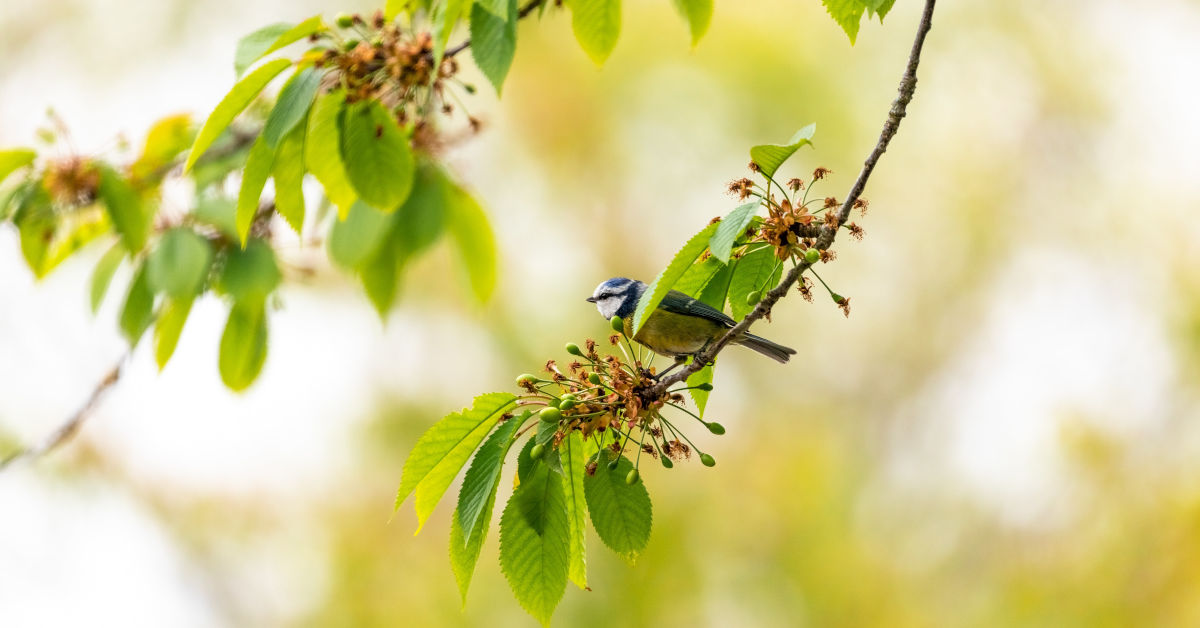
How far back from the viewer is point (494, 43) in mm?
2174

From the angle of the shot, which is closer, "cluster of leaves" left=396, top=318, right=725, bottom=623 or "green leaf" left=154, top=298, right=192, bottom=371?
"cluster of leaves" left=396, top=318, right=725, bottom=623

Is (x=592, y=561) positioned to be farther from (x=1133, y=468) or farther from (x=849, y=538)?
(x=1133, y=468)

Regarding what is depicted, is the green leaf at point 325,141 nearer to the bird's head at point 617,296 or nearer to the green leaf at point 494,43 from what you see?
the green leaf at point 494,43

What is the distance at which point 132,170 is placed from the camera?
353cm

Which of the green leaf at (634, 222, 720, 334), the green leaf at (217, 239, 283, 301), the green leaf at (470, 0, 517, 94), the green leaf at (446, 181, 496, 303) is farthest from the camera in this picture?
the green leaf at (446, 181, 496, 303)

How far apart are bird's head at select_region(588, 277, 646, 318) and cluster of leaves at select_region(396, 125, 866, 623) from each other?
1.97 metres

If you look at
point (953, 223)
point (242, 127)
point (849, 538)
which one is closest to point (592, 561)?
point (849, 538)

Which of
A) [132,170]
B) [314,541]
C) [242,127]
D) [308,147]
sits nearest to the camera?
Answer: [308,147]

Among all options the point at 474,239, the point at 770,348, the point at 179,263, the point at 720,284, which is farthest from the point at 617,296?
the point at 720,284

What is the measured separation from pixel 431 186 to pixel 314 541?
7.48m

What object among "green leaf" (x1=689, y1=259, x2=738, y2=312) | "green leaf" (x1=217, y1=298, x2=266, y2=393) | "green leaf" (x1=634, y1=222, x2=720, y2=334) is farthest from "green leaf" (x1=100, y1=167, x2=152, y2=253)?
"green leaf" (x1=634, y1=222, x2=720, y2=334)

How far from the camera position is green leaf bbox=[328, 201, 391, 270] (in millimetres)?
3215

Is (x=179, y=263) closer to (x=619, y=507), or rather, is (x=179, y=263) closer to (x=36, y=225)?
(x=36, y=225)

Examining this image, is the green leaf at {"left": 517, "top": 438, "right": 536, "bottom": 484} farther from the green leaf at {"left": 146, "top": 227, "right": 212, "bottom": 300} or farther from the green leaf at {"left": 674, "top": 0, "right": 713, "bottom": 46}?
the green leaf at {"left": 146, "top": 227, "right": 212, "bottom": 300}
